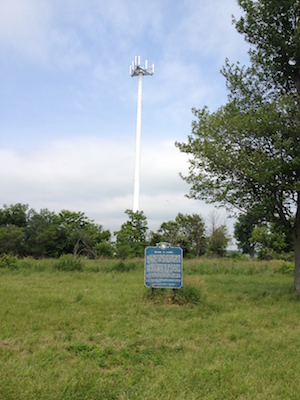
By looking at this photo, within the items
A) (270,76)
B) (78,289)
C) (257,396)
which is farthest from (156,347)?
(270,76)

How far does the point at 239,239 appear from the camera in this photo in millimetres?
48594

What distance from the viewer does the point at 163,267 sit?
8953mm

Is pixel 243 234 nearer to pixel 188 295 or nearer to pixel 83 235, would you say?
pixel 83 235

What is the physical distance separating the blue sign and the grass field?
0.43 metres

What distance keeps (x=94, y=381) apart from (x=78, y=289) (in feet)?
22.8

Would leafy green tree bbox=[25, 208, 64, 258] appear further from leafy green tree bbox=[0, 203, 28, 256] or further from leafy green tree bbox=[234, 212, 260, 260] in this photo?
leafy green tree bbox=[234, 212, 260, 260]

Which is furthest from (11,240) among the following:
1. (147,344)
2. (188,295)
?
(147,344)

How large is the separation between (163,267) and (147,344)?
11.7 ft

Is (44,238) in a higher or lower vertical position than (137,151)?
lower

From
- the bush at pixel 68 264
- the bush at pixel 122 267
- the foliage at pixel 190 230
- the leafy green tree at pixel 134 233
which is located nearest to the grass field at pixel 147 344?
the bush at pixel 68 264

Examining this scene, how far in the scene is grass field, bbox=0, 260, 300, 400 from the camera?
3.79m

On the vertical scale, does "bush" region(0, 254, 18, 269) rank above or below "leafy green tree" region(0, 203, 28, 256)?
below

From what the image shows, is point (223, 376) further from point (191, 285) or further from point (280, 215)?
point (280, 215)

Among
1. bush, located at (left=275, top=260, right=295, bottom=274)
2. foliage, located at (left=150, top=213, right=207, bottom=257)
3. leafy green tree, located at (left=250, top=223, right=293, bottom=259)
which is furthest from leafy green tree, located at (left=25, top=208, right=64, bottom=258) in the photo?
bush, located at (left=275, top=260, right=295, bottom=274)
